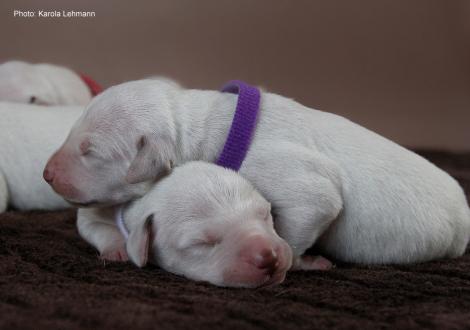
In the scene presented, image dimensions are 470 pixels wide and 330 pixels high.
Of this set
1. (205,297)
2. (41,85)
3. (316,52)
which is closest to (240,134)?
(205,297)

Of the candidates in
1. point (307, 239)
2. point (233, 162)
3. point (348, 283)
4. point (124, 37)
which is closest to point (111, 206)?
point (233, 162)

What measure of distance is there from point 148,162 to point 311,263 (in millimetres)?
628

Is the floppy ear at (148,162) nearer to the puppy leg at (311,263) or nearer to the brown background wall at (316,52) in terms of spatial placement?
the puppy leg at (311,263)

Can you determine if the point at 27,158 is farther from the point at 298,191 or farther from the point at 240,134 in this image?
the point at 298,191

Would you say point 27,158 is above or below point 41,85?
below

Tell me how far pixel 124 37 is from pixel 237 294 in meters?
3.89

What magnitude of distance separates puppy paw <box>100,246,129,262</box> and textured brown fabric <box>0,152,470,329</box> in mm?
39

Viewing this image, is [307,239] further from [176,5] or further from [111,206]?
[176,5]

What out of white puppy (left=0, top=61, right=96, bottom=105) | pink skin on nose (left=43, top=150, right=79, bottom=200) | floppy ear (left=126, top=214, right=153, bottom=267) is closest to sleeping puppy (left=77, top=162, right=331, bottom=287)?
floppy ear (left=126, top=214, right=153, bottom=267)

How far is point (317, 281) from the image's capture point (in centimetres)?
182

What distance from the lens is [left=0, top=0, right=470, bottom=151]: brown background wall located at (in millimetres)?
5141

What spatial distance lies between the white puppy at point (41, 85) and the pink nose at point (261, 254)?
243 centimetres

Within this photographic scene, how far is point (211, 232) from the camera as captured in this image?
5.67ft

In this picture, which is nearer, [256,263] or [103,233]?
[256,263]
